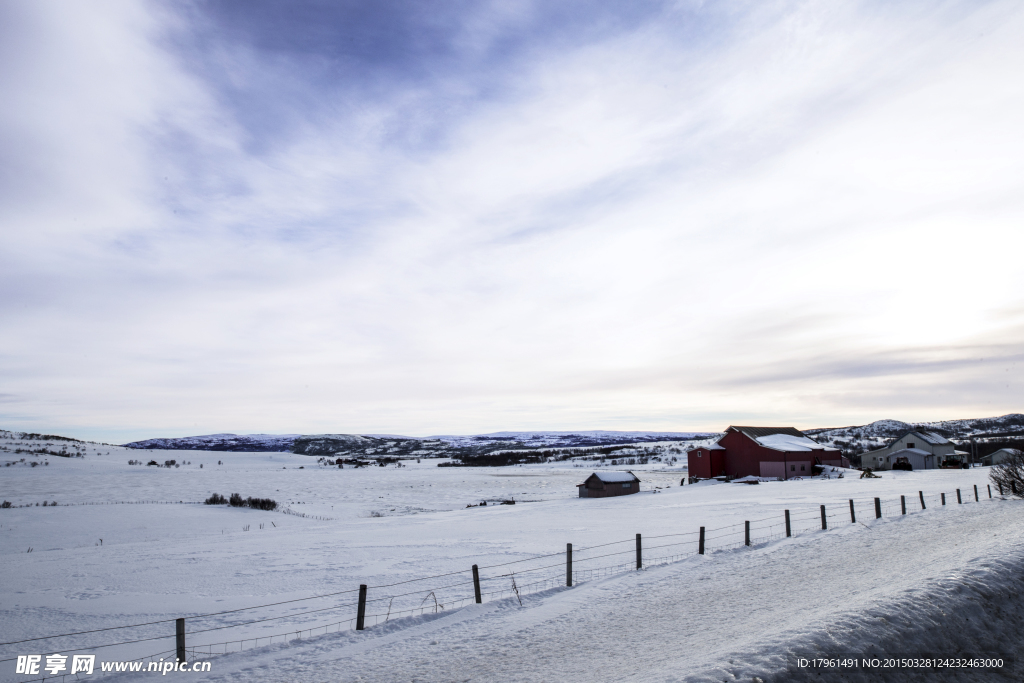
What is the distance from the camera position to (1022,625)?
898 centimetres

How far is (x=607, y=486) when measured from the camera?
4825 cm

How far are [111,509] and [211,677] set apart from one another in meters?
39.8

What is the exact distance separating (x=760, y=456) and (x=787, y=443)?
4.69m

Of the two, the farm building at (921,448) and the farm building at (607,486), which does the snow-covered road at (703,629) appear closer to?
the farm building at (607,486)

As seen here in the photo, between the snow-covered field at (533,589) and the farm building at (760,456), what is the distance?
23118 mm

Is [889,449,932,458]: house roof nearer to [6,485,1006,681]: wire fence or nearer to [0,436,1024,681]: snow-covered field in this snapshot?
[0,436,1024,681]: snow-covered field

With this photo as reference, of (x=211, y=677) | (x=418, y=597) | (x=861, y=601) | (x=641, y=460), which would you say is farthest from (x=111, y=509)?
(x=641, y=460)

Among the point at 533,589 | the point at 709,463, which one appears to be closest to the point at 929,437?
the point at 709,463

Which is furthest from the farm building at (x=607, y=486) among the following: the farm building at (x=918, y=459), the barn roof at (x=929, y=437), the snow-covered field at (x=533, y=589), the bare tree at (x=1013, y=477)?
the barn roof at (x=929, y=437)

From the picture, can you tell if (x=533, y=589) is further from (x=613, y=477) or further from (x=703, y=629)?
(x=613, y=477)

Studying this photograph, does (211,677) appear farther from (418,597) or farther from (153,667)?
(418,597)

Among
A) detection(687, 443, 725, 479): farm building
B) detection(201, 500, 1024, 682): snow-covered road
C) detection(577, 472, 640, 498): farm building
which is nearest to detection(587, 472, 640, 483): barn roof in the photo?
detection(577, 472, 640, 498): farm building

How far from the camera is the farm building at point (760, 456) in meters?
56.8

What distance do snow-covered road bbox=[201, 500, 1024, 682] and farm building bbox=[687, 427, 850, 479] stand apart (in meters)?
46.6
